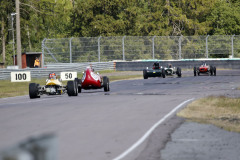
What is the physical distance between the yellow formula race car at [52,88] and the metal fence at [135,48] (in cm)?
2205

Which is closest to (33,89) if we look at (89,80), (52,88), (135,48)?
(52,88)

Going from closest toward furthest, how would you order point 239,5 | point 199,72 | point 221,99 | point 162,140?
1. point 162,140
2. point 221,99
3. point 199,72
4. point 239,5

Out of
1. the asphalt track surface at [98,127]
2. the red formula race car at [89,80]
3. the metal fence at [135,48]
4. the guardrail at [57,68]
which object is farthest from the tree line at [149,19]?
the asphalt track surface at [98,127]

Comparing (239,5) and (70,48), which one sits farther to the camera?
(239,5)

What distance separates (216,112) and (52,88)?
347 inches

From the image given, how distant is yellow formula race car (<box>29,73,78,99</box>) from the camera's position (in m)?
19.4

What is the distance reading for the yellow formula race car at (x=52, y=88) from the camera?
19.4 metres

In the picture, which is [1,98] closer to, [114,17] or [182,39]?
[182,39]

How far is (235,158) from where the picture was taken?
6.62 m

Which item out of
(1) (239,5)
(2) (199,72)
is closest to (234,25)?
(1) (239,5)

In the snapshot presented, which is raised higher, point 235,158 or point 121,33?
point 121,33

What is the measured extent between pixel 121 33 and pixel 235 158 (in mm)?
58460

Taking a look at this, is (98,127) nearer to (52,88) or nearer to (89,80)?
(52,88)

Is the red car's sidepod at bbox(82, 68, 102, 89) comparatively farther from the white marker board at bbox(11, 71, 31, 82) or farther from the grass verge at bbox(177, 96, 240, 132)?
the white marker board at bbox(11, 71, 31, 82)
